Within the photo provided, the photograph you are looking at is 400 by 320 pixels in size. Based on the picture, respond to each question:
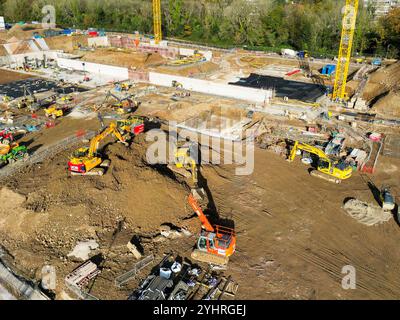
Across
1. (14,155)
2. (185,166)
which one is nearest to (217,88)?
(185,166)

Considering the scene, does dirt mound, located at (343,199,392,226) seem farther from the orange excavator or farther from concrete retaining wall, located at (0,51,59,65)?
concrete retaining wall, located at (0,51,59,65)

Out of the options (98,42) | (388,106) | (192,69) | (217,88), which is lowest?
(388,106)

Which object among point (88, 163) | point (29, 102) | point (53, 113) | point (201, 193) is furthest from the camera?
point (29, 102)

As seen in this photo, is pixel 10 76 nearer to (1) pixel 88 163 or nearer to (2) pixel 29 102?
(2) pixel 29 102

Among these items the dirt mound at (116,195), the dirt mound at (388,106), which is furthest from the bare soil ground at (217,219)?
the dirt mound at (388,106)

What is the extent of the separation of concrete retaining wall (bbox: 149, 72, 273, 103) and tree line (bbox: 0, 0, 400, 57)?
86.5 ft

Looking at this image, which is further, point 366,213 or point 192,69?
point 192,69

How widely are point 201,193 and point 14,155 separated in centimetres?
1300

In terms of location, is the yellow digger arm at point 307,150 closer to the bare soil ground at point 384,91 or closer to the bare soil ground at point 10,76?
the bare soil ground at point 384,91

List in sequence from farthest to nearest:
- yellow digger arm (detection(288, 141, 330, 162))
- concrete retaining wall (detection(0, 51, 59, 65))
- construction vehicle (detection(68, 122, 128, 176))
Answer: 1. concrete retaining wall (detection(0, 51, 59, 65))
2. yellow digger arm (detection(288, 141, 330, 162))
3. construction vehicle (detection(68, 122, 128, 176))

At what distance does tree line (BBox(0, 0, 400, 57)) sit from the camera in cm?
5475

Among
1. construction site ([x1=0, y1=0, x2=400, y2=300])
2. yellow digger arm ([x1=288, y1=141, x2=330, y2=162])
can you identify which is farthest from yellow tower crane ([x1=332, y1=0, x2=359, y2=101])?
yellow digger arm ([x1=288, y1=141, x2=330, y2=162])

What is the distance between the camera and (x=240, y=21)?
64500 millimetres

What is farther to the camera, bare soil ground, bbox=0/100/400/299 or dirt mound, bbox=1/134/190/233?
dirt mound, bbox=1/134/190/233
